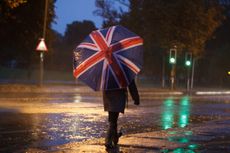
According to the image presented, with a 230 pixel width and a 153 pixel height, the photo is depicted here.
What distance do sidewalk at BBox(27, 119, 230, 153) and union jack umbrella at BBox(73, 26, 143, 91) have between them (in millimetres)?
1280

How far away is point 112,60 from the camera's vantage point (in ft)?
31.0

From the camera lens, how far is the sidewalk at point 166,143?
10.1 m

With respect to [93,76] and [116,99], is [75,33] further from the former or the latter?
[93,76]

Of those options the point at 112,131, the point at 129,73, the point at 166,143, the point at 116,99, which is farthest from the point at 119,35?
the point at 166,143

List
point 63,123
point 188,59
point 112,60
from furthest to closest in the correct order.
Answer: point 188,59 < point 63,123 < point 112,60

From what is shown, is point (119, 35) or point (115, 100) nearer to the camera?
point (119, 35)

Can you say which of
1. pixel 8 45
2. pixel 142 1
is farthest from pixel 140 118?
pixel 142 1

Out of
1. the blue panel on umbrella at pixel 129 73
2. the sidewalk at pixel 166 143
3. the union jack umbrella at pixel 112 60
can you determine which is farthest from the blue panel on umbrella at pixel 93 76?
the sidewalk at pixel 166 143

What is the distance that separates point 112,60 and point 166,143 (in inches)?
98.3

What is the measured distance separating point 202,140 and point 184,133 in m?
1.31

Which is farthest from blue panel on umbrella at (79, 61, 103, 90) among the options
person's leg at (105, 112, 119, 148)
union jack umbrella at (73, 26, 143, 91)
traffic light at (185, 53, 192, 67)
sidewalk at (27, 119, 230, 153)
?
traffic light at (185, 53, 192, 67)

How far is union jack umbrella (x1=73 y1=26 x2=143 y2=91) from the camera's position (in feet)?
31.1

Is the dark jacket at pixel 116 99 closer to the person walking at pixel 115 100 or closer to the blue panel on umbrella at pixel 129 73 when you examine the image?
the person walking at pixel 115 100

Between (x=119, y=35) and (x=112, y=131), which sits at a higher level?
(x=119, y=35)
